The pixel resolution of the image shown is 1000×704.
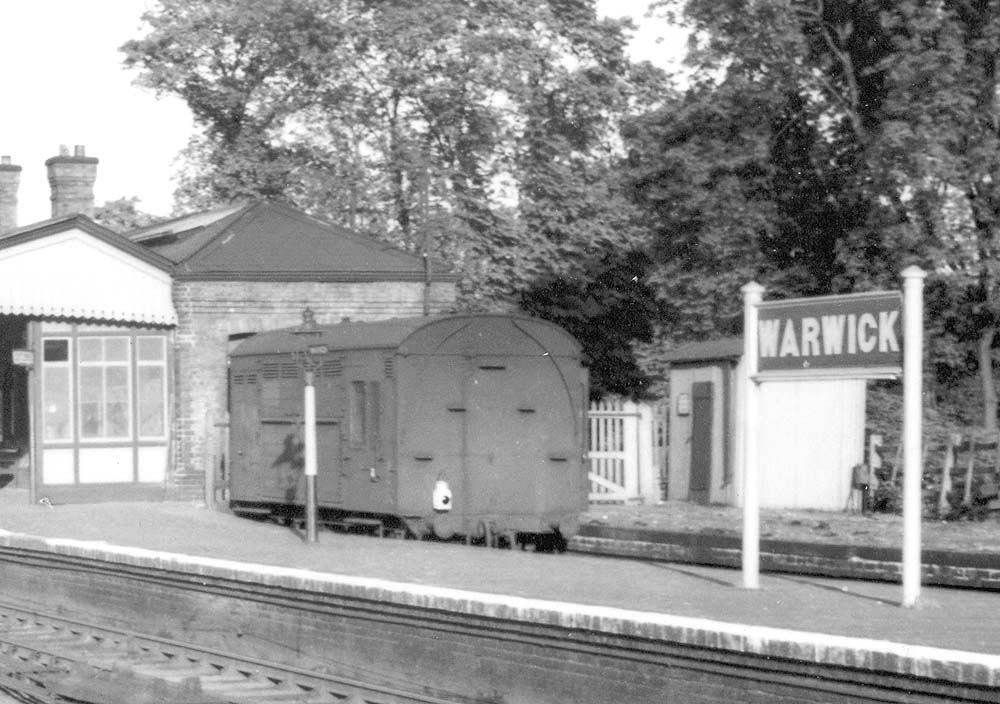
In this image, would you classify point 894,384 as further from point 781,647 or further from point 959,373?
point 781,647

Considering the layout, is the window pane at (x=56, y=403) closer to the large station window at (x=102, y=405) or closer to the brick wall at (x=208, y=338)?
the large station window at (x=102, y=405)

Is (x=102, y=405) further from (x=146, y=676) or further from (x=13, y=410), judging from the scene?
(x=146, y=676)

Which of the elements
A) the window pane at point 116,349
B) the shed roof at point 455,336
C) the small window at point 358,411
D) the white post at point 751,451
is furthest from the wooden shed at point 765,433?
the white post at point 751,451

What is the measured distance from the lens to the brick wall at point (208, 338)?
24984mm

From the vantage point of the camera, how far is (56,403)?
2445cm

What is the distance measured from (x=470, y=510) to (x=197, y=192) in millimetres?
23710

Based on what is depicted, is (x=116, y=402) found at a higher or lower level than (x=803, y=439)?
higher

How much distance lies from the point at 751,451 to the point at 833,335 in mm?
1168

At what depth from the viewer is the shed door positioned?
24.8m

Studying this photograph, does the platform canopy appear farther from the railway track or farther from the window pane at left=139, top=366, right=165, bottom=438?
the railway track

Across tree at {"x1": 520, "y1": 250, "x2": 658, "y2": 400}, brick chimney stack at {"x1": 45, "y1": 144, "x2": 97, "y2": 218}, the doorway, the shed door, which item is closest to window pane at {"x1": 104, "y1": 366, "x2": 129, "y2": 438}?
the doorway

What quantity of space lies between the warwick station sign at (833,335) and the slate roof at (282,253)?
14316 mm

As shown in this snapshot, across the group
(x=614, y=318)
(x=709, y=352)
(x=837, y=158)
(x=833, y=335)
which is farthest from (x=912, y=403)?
(x=614, y=318)

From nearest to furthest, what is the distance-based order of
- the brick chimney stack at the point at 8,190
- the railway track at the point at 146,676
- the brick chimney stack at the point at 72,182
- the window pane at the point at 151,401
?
the railway track at the point at 146,676, the window pane at the point at 151,401, the brick chimney stack at the point at 72,182, the brick chimney stack at the point at 8,190
